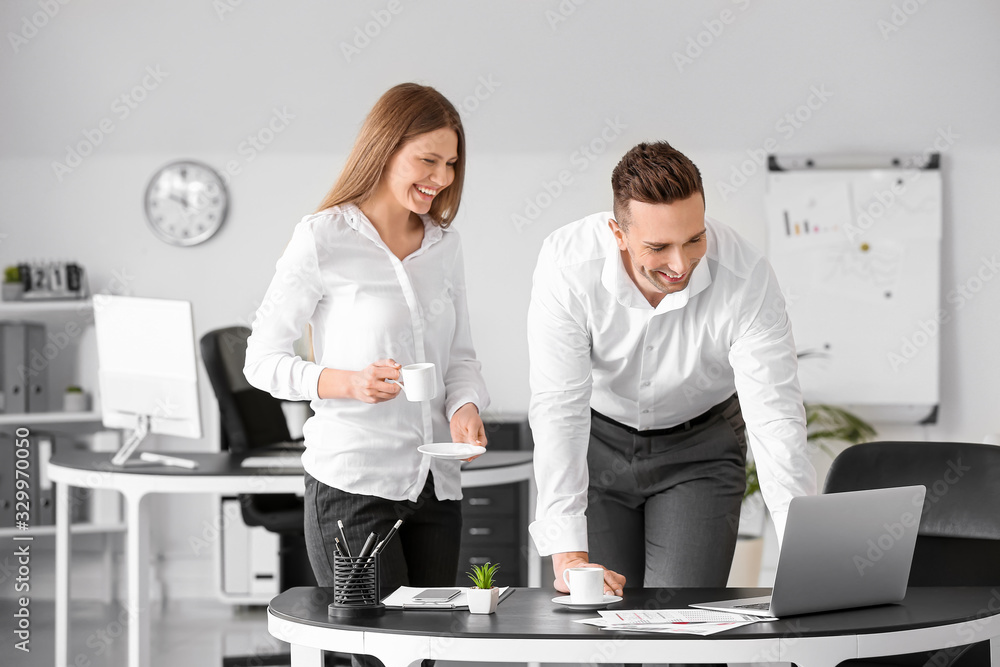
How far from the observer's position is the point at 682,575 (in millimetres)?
1980

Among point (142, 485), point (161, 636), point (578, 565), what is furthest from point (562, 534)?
point (161, 636)

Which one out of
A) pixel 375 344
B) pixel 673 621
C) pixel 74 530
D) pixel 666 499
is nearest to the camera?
pixel 673 621

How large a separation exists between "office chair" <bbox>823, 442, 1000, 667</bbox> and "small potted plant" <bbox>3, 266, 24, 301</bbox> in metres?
4.32

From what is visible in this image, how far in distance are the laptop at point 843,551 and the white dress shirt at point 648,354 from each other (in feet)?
0.76

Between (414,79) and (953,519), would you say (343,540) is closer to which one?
(953,519)

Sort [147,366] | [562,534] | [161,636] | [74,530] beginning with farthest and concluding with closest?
[74,530]
[161,636]
[147,366]
[562,534]

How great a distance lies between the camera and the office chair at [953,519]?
1952 mm

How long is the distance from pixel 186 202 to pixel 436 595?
412 cm

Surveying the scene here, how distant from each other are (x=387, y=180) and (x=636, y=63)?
3584mm

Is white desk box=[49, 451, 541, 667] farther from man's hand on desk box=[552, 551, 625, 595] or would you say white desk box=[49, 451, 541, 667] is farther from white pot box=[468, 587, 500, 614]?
white pot box=[468, 587, 500, 614]

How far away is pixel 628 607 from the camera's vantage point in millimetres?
1652

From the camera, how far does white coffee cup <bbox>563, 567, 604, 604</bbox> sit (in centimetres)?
165

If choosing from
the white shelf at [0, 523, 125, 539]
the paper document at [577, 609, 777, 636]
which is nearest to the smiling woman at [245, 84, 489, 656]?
the paper document at [577, 609, 777, 636]

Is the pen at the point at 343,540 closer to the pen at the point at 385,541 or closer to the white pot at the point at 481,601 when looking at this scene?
the pen at the point at 385,541
